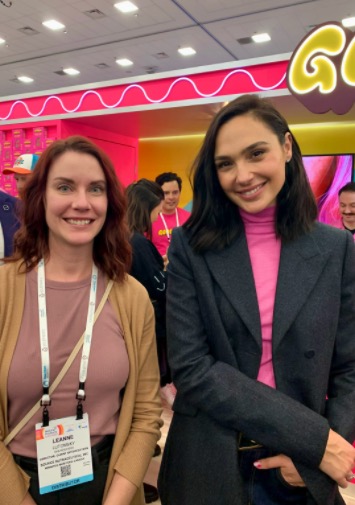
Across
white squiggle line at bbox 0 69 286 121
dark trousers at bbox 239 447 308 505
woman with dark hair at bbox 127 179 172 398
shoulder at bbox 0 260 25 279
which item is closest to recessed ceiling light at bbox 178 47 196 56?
white squiggle line at bbox 0 69 286 121

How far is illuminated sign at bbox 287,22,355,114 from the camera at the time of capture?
2.96m

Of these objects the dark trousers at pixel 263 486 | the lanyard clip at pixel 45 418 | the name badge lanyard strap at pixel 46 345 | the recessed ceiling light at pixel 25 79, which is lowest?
the dark trousers at pixel 263 486

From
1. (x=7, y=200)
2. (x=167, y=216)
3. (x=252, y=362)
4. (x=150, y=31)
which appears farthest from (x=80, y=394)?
(x=150, y=31)

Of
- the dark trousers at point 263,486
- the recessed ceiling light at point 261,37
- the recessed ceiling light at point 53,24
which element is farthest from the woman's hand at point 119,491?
the recessed ceiling light at point 53,24

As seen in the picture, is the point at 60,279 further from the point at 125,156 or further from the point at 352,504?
the point at 125,156

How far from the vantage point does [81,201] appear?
1.24 m

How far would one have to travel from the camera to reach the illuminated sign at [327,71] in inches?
117

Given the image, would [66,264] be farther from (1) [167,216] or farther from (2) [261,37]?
(2) [261,37]

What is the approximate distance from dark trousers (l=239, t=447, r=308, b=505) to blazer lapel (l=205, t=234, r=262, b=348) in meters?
0.28

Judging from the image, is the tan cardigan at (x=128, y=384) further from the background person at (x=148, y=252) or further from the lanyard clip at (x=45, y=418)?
the background person at (x=148, y=252)

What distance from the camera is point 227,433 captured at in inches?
42.0

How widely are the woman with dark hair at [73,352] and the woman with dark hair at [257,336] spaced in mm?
177

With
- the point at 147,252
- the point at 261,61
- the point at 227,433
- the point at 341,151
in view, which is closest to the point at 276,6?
the point at 341,151

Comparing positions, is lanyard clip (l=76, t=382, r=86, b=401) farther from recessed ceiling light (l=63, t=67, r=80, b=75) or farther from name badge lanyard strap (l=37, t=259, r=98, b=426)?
recessed ceiling light (l=63, t=67, r=80, b=75)
